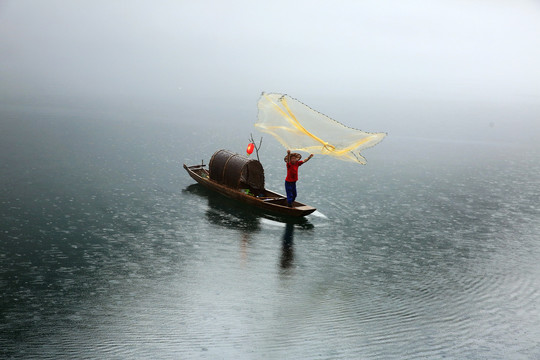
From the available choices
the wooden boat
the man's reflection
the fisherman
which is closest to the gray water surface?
the man's reflection

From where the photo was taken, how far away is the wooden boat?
24.5m

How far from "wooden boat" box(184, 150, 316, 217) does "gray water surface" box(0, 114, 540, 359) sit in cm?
63

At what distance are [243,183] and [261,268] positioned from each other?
28.2ft

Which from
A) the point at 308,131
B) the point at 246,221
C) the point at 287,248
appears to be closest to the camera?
the point at 287,248

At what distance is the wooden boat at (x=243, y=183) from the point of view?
964 inches

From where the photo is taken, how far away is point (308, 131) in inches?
872

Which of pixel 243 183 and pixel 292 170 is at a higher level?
pixel 292 170

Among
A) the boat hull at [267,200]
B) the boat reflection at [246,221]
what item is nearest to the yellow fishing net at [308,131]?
the boat hull at [267,200]

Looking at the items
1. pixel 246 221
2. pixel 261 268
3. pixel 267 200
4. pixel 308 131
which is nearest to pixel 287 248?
pixel 261 268

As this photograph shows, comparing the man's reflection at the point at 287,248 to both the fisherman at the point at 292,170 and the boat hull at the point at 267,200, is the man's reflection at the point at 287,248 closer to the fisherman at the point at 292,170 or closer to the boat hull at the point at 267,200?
the boat hull at the point at 267,200

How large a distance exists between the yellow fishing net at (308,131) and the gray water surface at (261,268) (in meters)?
3.94

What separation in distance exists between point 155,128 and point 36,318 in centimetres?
4448

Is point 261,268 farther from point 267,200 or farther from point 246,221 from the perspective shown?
point 267,200

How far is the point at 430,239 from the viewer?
23.0 metres
